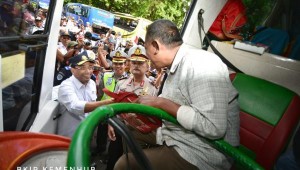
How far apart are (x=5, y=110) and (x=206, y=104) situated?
1456 millimetres

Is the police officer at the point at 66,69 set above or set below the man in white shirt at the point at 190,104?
below

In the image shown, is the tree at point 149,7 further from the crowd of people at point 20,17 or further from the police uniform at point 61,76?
the crowd of people at point 20,17

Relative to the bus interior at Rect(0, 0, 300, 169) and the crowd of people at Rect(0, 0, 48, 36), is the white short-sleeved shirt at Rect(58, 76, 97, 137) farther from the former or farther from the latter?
the crowd of people at Rect(0, 0, 48, 36)

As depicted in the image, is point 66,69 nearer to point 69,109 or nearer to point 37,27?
point 69,109

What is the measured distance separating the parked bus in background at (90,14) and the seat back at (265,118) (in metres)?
15.4

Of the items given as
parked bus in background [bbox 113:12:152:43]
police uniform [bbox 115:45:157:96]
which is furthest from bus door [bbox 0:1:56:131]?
parked bus in background [bbox 113:12:152:43]

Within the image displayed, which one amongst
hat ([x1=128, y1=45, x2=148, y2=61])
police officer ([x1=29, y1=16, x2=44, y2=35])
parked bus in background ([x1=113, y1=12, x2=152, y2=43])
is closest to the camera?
police officer ([x1=29, y1=16, x2=44, y2=35])

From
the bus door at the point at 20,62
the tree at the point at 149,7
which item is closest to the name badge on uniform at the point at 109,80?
the bus door at the point at 20,62

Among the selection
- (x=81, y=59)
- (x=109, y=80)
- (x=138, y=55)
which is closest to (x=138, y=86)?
(x=138, y=55)

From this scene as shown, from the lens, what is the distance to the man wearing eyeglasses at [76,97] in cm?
287

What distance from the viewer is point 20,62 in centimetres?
179

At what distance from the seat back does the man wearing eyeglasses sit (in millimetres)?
1322

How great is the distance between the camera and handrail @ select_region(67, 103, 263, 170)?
2.58 ft

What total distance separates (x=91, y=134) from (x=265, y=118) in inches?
54.5
